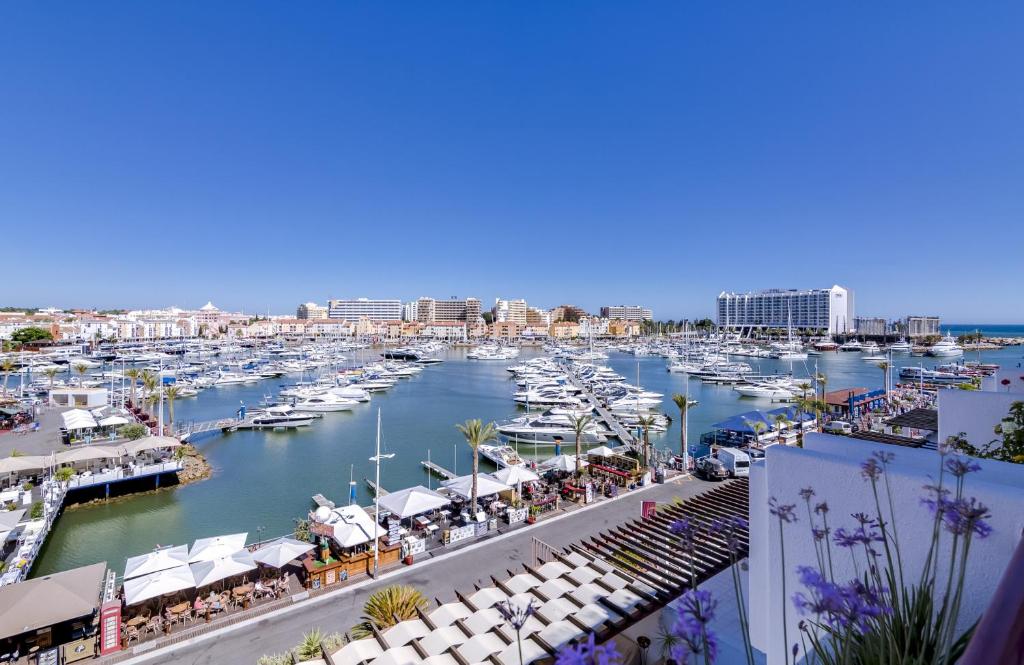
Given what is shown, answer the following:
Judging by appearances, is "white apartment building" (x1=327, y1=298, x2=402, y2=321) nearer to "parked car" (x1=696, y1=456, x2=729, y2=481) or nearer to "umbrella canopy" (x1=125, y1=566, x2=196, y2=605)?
"parked car" (x1=696, y1=456, x2=729, y2=481)

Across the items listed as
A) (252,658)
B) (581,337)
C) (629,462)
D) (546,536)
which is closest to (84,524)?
(252,658)

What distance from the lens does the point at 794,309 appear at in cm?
14800

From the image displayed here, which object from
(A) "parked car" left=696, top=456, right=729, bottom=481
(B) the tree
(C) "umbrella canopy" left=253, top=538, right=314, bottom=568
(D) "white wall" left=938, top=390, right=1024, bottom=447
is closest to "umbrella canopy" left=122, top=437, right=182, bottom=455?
(C) "umbrella canopy" left=253, top=538, right=314, bottom=568

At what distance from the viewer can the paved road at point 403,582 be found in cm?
925

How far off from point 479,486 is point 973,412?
1312 centimetres

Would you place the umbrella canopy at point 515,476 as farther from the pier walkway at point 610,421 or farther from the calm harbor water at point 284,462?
the pier walkway at point 610,421

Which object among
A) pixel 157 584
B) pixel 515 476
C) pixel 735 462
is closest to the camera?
pixel 157 584

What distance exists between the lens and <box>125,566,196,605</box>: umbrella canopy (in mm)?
10370

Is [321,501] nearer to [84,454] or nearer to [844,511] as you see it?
[84,454]

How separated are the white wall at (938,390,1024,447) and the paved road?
359 inches

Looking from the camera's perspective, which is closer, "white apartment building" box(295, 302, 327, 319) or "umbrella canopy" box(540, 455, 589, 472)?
"umbrella canopy" box(540, 455, 589, 472)

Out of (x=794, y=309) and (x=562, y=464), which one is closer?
(x=562, y=464)

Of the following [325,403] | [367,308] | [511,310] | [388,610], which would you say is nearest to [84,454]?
[388,610]

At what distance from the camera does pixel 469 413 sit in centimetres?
3850
